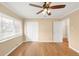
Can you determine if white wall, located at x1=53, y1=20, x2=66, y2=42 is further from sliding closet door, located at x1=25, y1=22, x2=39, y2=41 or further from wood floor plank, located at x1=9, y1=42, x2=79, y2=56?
wood floor plank, located at x1=9, y1=42, x2=79, y2=56

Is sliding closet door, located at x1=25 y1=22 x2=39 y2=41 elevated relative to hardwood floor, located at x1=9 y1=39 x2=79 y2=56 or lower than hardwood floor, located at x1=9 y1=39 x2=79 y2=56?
elevated

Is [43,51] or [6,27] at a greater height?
[6,27]

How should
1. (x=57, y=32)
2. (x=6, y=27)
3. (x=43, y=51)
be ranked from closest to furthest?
(x=6, y=27) < (x=43, y=51) < (x=57, y=32)

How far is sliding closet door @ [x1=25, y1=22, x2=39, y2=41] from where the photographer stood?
768 cm

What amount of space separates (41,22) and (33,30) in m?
Result: 0.78

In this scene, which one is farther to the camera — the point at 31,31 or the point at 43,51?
the point at 31,31

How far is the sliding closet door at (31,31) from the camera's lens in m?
7.68

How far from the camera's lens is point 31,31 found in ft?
25.4

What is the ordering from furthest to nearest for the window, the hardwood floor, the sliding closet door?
the sliding closet door → the hardwood floor → the window

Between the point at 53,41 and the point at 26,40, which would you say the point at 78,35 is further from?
the point at 26,40

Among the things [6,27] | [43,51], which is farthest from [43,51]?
[6,27]

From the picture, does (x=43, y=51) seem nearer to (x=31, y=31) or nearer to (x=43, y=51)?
(x=43, y=51)

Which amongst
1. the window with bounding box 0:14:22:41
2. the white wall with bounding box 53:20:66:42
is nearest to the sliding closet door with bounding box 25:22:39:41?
the white wall with bounding box 53:20:66:42

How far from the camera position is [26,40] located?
7.59 meters
